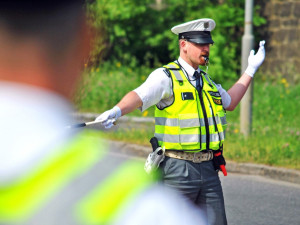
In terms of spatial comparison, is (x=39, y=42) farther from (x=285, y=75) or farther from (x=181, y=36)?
(x=285, y=75)

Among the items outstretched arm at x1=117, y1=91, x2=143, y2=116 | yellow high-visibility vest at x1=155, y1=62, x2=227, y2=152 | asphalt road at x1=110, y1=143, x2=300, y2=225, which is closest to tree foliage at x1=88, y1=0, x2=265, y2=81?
asphalt road at x1=110, y1=143, x2=300, y2=225

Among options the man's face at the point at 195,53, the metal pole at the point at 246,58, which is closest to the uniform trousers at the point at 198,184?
the man's face at the point at 195,53

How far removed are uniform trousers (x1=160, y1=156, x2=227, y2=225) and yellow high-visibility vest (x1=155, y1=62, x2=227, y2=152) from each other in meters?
0.11

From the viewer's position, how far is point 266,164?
7.88 metres

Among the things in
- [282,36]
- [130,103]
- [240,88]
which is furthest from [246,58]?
[130,103]

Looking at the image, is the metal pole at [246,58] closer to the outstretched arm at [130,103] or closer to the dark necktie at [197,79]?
the dark necktie at [197,79]

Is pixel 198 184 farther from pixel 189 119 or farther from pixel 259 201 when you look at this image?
pixel 259 201

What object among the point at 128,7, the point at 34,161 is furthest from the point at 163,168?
the point at 128,7

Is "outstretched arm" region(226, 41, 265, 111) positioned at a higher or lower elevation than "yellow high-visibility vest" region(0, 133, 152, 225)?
lower

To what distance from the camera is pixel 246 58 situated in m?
8.98

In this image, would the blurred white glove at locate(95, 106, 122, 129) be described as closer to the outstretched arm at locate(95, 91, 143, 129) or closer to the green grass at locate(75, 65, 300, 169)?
the outstretched arm at locate(95, 91, 143, 129)

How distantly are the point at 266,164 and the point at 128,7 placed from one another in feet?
23.5

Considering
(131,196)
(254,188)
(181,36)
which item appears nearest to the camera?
(131,196)

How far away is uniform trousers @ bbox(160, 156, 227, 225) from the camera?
3498 mm
